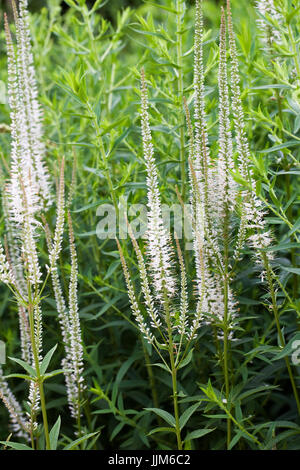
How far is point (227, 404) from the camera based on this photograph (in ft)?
7.45

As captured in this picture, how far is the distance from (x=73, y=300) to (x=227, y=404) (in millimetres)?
805

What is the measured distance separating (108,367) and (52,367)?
0.42m

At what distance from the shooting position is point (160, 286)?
2031 mm

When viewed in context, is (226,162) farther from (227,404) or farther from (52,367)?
(52,367)

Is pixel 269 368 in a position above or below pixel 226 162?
below

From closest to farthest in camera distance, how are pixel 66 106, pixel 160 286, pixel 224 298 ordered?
pixel 160 286, pixel 224 298, pixel 66 106

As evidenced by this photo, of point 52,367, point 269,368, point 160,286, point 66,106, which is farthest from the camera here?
point 66,106

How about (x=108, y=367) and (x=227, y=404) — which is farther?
(x=108, y=367)

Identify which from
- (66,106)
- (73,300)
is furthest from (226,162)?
(66,106)
